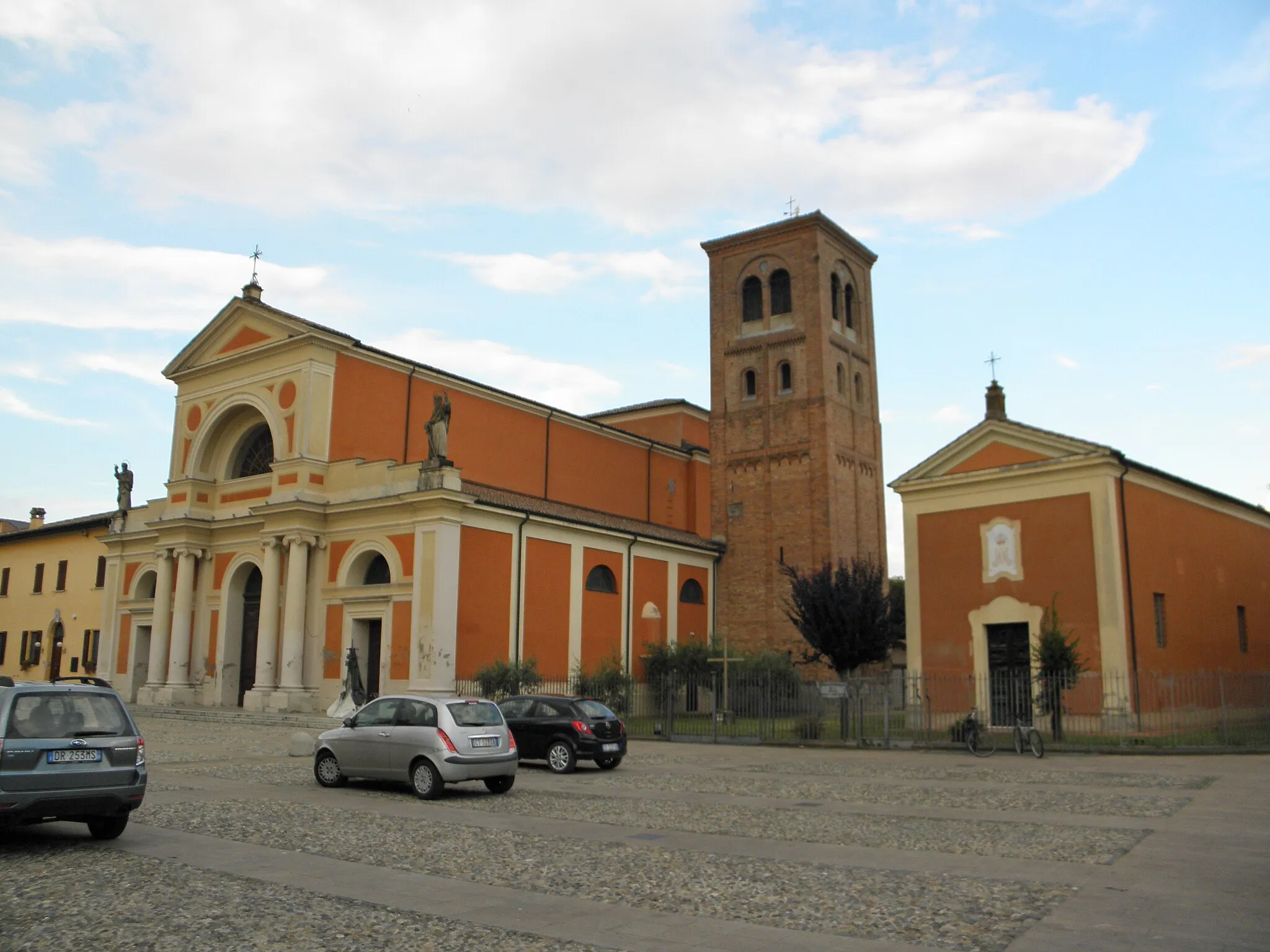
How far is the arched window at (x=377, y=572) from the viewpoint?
95.5 feet

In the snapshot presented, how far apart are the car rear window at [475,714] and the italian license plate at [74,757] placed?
5.01m

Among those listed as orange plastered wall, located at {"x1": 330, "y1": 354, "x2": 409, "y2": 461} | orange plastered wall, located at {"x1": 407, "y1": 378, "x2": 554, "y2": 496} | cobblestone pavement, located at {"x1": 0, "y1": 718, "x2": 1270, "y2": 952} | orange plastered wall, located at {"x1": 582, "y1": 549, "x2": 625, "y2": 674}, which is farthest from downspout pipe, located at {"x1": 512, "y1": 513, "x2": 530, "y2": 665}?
cobblestone pavement, located at {"x1": 0, "y1": 718, "x2": 1270, "y2": 952}

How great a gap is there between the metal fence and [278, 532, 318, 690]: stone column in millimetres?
10123

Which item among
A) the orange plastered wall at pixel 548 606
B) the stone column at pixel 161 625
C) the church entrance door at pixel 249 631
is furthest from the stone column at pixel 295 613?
the orange plastered wall at pixel 548 606

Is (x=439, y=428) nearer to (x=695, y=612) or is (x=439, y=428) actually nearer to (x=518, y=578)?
(x=518, y=578)

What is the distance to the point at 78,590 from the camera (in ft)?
137

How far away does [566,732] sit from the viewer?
1661cm

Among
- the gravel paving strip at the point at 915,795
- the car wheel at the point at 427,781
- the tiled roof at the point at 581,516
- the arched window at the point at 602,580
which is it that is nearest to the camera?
the gravel paving strip at the point at 915,795

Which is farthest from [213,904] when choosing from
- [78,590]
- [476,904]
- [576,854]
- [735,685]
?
[78,590]

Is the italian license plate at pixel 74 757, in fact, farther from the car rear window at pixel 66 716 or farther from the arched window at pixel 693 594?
the arched window at pixel 693 594

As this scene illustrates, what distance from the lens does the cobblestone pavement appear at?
6094 millimetres

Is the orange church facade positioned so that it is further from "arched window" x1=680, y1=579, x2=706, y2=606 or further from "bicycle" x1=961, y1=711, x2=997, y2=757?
"arched window" x1=680, y1=579, x2=706, y2=606

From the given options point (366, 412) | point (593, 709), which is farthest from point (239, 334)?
point (593, 709)

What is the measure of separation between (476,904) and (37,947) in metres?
2.56
